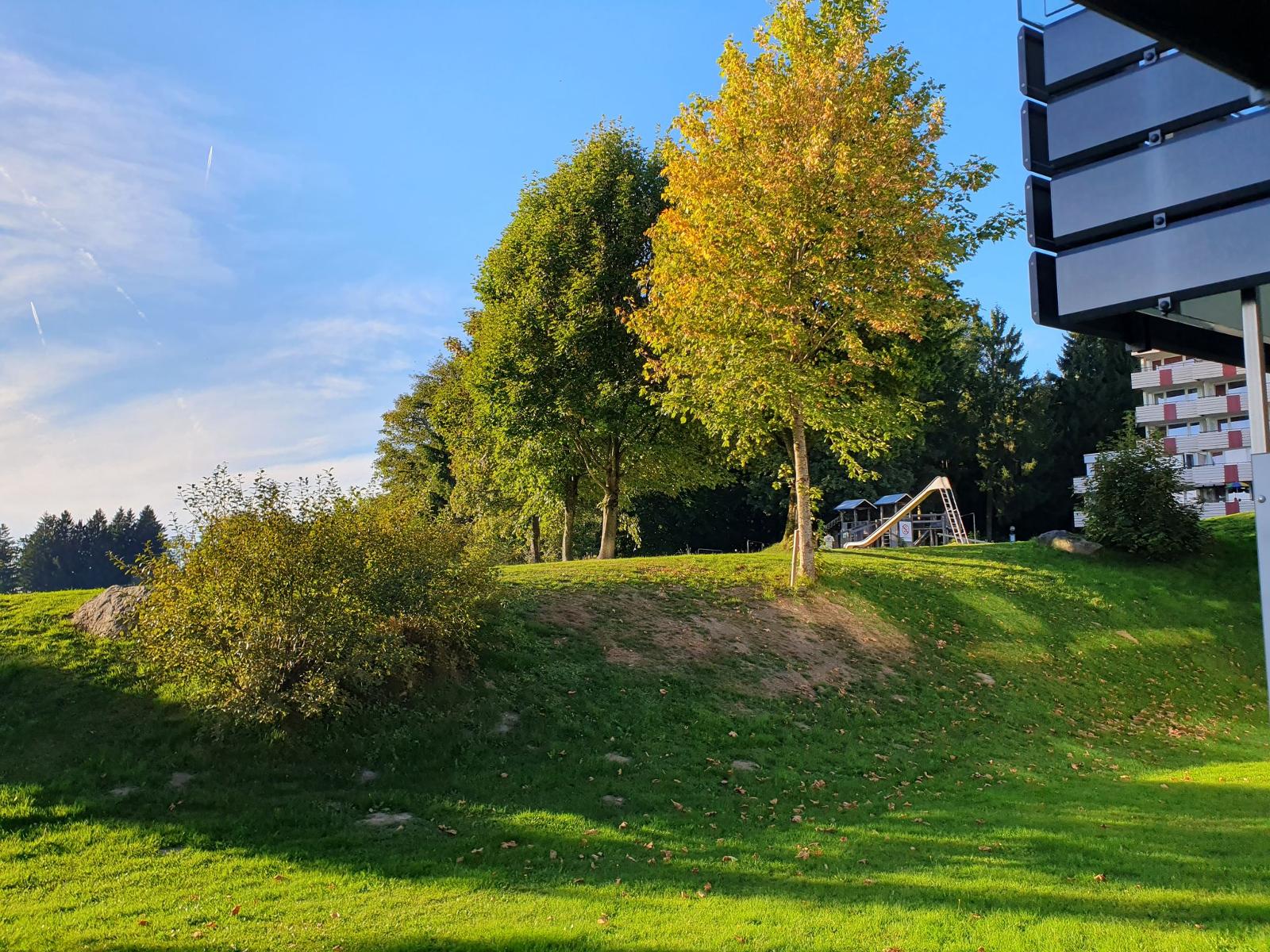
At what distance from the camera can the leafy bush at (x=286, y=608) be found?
43.1 ft

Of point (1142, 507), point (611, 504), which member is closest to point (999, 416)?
point (1142, 507)

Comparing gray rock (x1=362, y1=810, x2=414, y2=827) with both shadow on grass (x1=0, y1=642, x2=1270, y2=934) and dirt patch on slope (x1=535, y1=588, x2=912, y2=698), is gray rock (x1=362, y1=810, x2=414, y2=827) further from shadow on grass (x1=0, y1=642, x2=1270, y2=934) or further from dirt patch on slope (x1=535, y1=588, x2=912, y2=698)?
dirt patch on slope (x1=535, y1=588, x2=912, y2=698)

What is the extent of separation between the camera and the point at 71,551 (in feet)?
354

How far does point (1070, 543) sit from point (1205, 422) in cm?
3890

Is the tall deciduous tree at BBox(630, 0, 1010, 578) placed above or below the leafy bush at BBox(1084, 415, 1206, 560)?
above

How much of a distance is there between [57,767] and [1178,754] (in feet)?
65.9

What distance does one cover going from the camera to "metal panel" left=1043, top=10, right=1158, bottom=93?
637 centimetres

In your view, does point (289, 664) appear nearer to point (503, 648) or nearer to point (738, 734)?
point (503, 648)

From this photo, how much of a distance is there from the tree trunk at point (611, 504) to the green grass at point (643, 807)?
945 cm

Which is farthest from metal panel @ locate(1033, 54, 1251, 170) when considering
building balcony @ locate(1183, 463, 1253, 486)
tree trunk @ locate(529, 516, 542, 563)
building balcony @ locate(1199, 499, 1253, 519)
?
building balcony @ locate(1183, 463, 1253, 486)

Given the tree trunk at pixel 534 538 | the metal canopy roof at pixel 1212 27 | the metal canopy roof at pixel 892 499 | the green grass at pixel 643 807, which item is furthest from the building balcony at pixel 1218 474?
the metal canopy roof at pixel 1212 27

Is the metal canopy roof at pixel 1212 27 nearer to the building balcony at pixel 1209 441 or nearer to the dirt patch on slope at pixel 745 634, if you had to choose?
the dirt patch on slope at pixel 745 634

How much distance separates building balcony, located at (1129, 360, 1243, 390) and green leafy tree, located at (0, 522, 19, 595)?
11218cm

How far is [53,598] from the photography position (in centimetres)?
1803
